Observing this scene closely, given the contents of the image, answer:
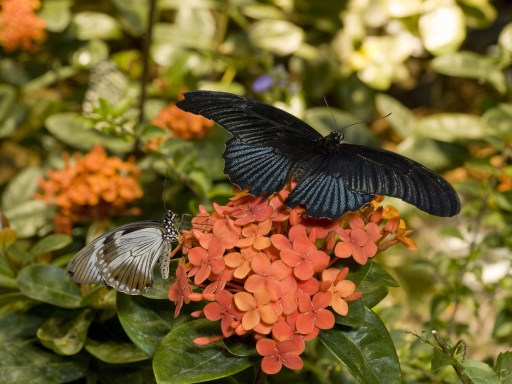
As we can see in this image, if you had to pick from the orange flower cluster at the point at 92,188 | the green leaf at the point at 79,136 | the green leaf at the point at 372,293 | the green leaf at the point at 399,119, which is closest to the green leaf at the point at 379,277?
the green leaf at the point at 372,293

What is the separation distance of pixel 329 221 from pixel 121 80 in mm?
1394

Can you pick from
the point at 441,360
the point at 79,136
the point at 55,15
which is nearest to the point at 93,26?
the point at 55,15

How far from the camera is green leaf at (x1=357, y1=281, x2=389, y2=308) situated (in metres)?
1.05

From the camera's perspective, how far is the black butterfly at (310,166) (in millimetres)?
896

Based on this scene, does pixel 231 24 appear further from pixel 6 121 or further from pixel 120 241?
pixel 120 241

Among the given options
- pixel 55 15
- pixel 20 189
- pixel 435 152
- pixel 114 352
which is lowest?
pixel 20 189

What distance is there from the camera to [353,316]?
919 millimetres

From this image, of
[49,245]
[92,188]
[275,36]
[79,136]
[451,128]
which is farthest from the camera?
[275,36]

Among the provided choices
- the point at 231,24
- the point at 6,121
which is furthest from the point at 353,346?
the point at 231,24

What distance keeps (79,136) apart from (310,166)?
121 centimetres

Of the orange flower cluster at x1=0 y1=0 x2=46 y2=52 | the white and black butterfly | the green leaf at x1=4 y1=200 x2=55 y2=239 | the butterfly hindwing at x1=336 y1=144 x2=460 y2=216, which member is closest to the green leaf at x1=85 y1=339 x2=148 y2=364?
the white and black butterfly

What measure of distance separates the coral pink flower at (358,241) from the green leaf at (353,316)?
83 mm

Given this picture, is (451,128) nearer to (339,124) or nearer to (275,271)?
(339,124)

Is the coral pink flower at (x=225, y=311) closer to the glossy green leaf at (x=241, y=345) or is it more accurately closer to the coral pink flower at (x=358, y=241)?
the glossy green leaf at (x=241, y=345)
